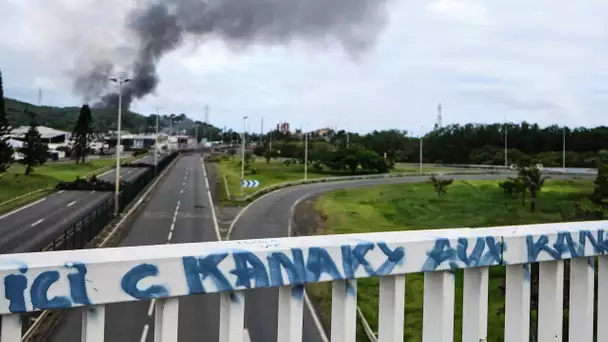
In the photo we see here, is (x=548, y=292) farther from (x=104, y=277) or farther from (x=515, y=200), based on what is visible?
(x=515, y=200)

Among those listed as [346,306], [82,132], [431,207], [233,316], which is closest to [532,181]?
[431,207]

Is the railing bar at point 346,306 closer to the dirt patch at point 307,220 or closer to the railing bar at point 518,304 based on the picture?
the railing bar at point 518,304

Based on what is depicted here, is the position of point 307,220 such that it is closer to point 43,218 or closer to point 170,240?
point 170,240

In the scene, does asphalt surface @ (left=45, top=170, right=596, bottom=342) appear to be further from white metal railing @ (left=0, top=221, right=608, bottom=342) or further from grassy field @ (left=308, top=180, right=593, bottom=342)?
grassy field @ (left=308, top=180, right=593, bottom=342)

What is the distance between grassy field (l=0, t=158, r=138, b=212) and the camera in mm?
26834

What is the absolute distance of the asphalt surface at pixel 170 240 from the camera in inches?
182

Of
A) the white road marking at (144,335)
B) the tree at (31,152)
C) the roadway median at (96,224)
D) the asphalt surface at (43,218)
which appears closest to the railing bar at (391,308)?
the roadway median at (96,224)

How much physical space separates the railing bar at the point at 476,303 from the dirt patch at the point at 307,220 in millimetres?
13620

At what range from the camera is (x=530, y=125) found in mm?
70000

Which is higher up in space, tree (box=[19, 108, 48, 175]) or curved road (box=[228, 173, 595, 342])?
tree (box=[19, 108, 48, 175])

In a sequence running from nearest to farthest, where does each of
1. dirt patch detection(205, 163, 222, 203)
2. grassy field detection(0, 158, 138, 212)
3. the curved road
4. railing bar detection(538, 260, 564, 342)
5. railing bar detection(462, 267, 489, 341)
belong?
railing bar detection(462, 267, 489, 341), railing bar detection(538, 260, 564, 342), the curved road, grassy field detection(0, 158, 138, 212), dirt patch detection(205, 163, 222, 203)

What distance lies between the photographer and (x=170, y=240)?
53.8 feet

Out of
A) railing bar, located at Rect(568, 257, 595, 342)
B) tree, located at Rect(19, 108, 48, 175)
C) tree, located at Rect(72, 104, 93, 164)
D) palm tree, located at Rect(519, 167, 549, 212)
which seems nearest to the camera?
railing bar, located at Rect(568, 257, 595, 342)

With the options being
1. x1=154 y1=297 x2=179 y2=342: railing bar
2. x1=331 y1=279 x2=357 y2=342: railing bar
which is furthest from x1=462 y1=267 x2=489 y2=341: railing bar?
x1=154 y1=297 x2=179 y2=342: railing bar
